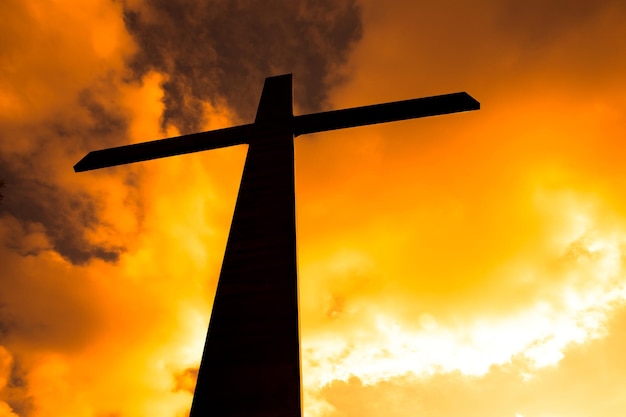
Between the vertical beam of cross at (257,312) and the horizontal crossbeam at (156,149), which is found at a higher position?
the horizontal crossbeam at (156,149)

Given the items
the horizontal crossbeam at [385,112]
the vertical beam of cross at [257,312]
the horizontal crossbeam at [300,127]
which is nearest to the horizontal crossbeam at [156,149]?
the horizontal crossbeam at [300,127]

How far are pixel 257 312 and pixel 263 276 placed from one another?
22cm

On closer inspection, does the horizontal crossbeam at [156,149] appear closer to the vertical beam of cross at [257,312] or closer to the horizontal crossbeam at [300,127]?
the horizontal crossbeam at [300,127]

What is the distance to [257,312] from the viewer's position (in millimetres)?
2086

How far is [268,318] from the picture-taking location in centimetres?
205

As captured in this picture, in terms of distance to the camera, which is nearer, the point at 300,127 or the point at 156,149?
the point at 300,127

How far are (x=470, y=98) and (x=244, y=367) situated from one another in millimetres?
2917

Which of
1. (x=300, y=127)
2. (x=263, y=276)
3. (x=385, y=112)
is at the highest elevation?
(x=385, y=112)

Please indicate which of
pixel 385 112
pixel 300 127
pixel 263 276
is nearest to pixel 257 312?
pixel 263 276

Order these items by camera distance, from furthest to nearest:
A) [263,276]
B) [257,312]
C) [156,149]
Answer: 1. [156,149]
2. [263,276]
3. [257,312]

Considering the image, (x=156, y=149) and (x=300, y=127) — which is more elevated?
(x=156, y=149)

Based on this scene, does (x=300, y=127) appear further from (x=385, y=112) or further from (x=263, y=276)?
(x=263, y=276)

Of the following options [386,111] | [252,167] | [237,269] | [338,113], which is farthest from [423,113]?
[237,269]

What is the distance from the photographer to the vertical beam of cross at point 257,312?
1829 millimetres
